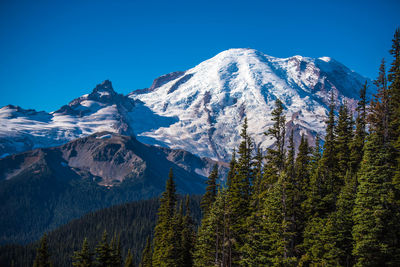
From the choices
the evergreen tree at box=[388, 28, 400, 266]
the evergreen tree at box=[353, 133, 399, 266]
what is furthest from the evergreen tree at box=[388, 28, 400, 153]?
the evergreen tree at box=[353, 133, 399, 266]

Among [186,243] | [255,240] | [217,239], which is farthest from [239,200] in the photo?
[186,243]

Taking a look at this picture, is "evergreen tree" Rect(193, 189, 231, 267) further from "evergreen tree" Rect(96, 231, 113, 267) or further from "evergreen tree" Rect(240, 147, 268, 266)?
"evergreen tree" Rect(96, 231, 113, 267)

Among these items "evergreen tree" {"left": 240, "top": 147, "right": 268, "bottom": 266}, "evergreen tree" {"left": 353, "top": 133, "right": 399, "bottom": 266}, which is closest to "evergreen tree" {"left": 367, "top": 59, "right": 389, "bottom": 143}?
"evergreen tree" {"left": 353, "top": 133, "right": 399, "bottom": 266}

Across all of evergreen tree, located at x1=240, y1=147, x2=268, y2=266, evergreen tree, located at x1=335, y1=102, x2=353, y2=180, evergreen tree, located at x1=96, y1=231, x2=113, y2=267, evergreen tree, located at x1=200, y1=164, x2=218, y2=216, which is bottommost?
evergreen tree, located at x1=96, y1=231, x2=113, y2=267

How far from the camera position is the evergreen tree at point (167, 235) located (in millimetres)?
55500

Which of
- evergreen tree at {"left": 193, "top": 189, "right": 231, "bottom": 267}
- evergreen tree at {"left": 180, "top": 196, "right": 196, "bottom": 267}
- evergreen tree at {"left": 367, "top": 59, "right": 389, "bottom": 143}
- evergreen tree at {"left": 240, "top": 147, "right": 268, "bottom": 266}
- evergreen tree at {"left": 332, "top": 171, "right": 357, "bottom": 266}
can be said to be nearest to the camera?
evergreen tree at {"left": 332, "top": 171, "right": 357, "bottom": 266}

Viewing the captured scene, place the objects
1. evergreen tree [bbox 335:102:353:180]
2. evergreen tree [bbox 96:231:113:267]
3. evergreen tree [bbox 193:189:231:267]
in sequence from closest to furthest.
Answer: evergreen tree [bbox 193:189:231:267], evergreen tree [bbox 96:231:113:267], evergreen tree [bbox 335:102:353:180]

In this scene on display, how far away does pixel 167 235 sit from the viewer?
190ft

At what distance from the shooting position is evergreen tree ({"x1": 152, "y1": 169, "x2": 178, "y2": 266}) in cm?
5550

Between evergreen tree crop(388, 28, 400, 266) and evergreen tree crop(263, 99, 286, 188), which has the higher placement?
evergreen tree crop(388, 28, 400, 266)

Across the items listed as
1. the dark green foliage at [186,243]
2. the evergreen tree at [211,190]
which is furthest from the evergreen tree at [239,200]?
the dark green foliage at [186,243]

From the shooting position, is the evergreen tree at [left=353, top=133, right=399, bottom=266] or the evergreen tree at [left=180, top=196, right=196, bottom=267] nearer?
the evergreen tree at [left=353, top=133, right=399, bottom=266]

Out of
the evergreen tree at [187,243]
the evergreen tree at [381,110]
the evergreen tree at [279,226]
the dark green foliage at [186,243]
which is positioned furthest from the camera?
the evergreen tree at [187,243]

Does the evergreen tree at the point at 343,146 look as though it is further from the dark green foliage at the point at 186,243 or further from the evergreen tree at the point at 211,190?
the dark green foliage at the point at 186,243
